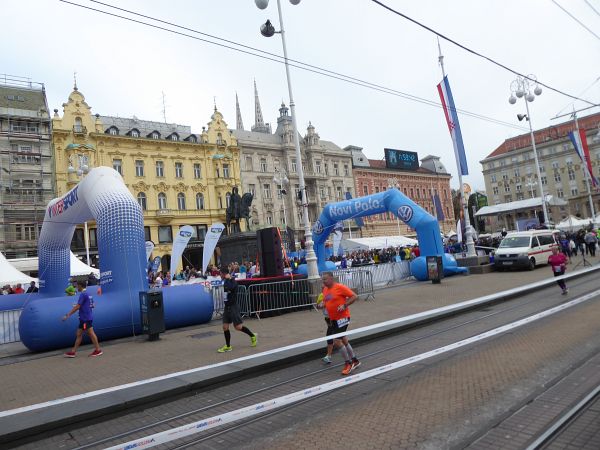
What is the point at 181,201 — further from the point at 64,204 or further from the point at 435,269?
the point at 435,269

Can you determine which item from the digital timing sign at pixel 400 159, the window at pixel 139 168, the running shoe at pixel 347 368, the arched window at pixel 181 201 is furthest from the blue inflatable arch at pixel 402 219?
the digital timing sign at pixel 400 159

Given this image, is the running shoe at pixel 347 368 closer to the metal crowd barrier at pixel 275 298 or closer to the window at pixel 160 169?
the metal crowd barrier at pixel 275 298

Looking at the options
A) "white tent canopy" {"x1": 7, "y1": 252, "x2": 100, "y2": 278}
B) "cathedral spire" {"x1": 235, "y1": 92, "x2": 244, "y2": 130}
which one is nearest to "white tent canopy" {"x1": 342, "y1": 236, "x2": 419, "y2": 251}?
"white tent canopy" {"x1": 7, "y1": 252, "x2": 100, "y2": 278}

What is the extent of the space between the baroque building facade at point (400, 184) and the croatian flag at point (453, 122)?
38.2 m

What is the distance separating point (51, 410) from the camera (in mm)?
5445

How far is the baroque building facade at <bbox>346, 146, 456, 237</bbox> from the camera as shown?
65.8 m

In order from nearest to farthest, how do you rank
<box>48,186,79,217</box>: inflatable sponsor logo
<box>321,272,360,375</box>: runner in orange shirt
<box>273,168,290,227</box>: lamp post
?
1. <box>321,272,360,375</box>: runner in orange shirt
2. <box>48,186,79,217</box>: inflatable sponsor logo
3. <box>273,168,290,227</box>: lamp post

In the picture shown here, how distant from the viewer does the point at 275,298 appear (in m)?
13.4

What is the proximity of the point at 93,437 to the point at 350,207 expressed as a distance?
17.3 m

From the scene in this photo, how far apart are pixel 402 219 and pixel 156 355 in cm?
1366

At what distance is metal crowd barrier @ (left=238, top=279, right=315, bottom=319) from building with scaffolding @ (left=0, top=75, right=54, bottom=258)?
30.7m

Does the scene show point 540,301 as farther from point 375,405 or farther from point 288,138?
point 288,138

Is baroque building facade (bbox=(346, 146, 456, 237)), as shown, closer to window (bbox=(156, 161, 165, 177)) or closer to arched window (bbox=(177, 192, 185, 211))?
arched window (bbox=(177, 192, 185, 211))

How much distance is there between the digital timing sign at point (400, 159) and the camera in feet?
221
